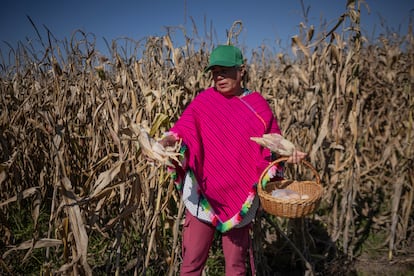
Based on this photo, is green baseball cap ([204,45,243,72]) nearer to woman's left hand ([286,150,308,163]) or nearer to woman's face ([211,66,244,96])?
woman's face ([211,66,244,96])

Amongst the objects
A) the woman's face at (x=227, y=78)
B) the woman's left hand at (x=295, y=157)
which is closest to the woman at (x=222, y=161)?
the woman's face at (x=227, y=78)

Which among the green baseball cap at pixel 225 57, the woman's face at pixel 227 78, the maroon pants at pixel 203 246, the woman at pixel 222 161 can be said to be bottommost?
the maroon pants at pixel 203 246

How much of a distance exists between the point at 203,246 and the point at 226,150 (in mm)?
683

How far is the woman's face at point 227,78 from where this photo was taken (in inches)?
74.2

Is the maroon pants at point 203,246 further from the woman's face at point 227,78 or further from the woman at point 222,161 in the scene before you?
the woman's face at point 227,78

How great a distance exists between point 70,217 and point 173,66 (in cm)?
170

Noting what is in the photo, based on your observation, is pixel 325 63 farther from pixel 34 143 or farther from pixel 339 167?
pixel 34 143

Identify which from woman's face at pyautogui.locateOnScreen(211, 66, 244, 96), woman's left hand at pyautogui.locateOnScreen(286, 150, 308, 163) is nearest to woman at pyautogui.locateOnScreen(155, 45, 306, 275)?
woman's face at pyautogui.locateOnScreen(211, 66, 244, 96)

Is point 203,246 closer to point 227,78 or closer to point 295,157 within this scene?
point 295,157

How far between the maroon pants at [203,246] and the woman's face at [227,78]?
91cm

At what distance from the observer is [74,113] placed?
2.88 metres

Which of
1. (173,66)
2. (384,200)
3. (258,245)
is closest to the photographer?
(258,245)

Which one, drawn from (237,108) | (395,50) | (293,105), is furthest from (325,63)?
(395,50)

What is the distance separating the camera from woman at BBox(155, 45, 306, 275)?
75.3 inches
